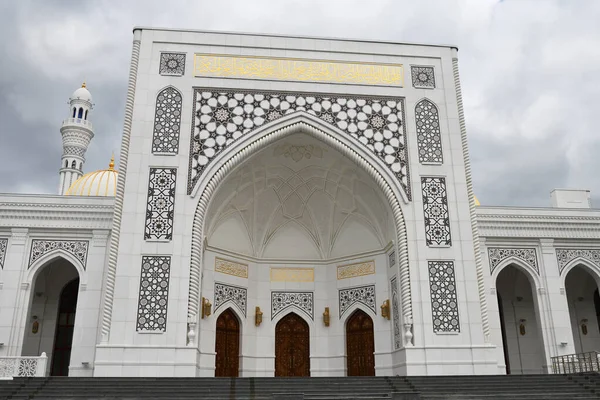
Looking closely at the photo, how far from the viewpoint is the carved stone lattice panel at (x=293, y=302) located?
1270 centimetres

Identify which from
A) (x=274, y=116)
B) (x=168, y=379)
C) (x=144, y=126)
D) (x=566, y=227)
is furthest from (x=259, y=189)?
(x=566, y=227)

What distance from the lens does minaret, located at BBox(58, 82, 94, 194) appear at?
2600 cm

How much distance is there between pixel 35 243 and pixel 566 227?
11058 millimetres

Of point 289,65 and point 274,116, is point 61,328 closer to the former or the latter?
point 274,116

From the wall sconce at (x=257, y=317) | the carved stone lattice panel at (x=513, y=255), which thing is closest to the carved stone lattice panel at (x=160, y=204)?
the wall sconce at (x=257, y=317)

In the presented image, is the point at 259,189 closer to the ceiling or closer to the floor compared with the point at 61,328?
closer to the ceiling

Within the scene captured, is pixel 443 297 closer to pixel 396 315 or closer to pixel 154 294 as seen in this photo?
pixel 396 315

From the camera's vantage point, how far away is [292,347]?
41.2ft

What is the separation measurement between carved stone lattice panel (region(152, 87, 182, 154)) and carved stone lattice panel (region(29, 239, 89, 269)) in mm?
2540

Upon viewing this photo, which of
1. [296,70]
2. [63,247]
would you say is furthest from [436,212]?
[63,247]

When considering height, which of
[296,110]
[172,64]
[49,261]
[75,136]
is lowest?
[49,261]

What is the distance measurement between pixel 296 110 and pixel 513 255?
18.3 feet

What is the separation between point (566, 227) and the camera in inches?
499

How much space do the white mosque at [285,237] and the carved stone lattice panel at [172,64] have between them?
3cm
